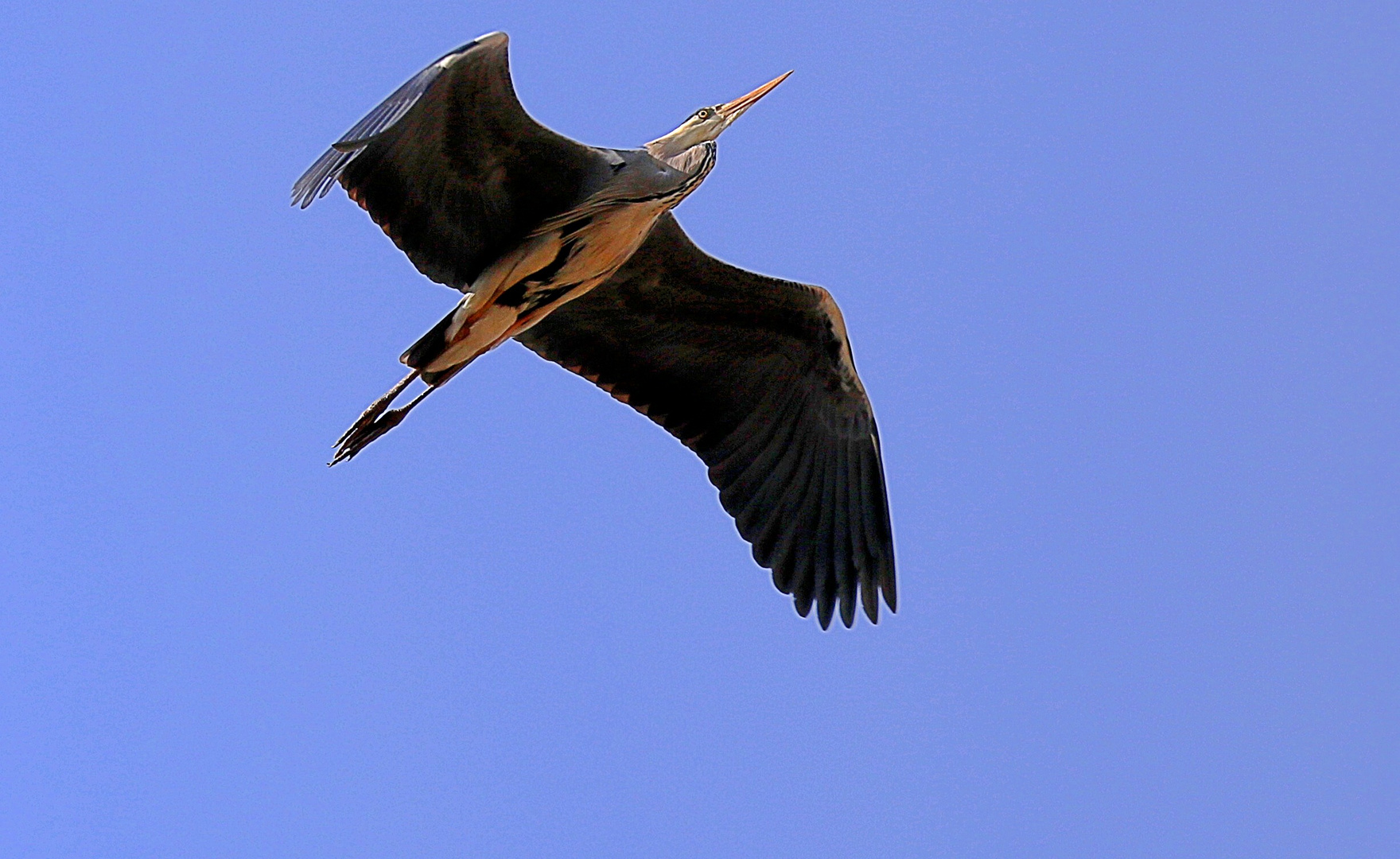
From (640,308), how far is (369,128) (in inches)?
109

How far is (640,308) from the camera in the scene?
9867 mm

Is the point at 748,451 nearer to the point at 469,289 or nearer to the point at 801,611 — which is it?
the point at 801,611

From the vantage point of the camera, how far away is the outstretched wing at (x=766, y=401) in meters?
9.87

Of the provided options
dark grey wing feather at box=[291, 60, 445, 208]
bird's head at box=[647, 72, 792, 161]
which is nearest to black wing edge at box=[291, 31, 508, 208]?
dark grey wing feather at box=[291, 60, 445, 208]

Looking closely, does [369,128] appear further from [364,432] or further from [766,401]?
[766,401]

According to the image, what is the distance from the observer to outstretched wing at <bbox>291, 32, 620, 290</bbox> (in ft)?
26.5

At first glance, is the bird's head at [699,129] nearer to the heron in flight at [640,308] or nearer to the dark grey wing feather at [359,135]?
the heron in flight at [640,308]

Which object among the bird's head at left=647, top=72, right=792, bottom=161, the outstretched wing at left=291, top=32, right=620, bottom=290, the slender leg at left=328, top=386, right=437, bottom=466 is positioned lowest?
the slender leg at left=328, top=386, right=437, bottom=466

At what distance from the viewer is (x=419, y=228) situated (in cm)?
872

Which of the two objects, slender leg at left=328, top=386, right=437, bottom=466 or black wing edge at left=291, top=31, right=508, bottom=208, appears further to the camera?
slender leg at left=328, top=386, right=437, bottom=466

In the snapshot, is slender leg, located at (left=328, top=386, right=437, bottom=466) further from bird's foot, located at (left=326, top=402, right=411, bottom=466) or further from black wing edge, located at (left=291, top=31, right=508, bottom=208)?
black wing edge, located at (left=291, top=31, right=508, bottom=208)

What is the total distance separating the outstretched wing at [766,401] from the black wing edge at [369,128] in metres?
2.15

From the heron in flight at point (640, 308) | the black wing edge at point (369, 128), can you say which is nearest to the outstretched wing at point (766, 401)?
the heron in flight at point (640, 308)

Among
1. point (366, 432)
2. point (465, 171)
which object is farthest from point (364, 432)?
point (465, 171)
